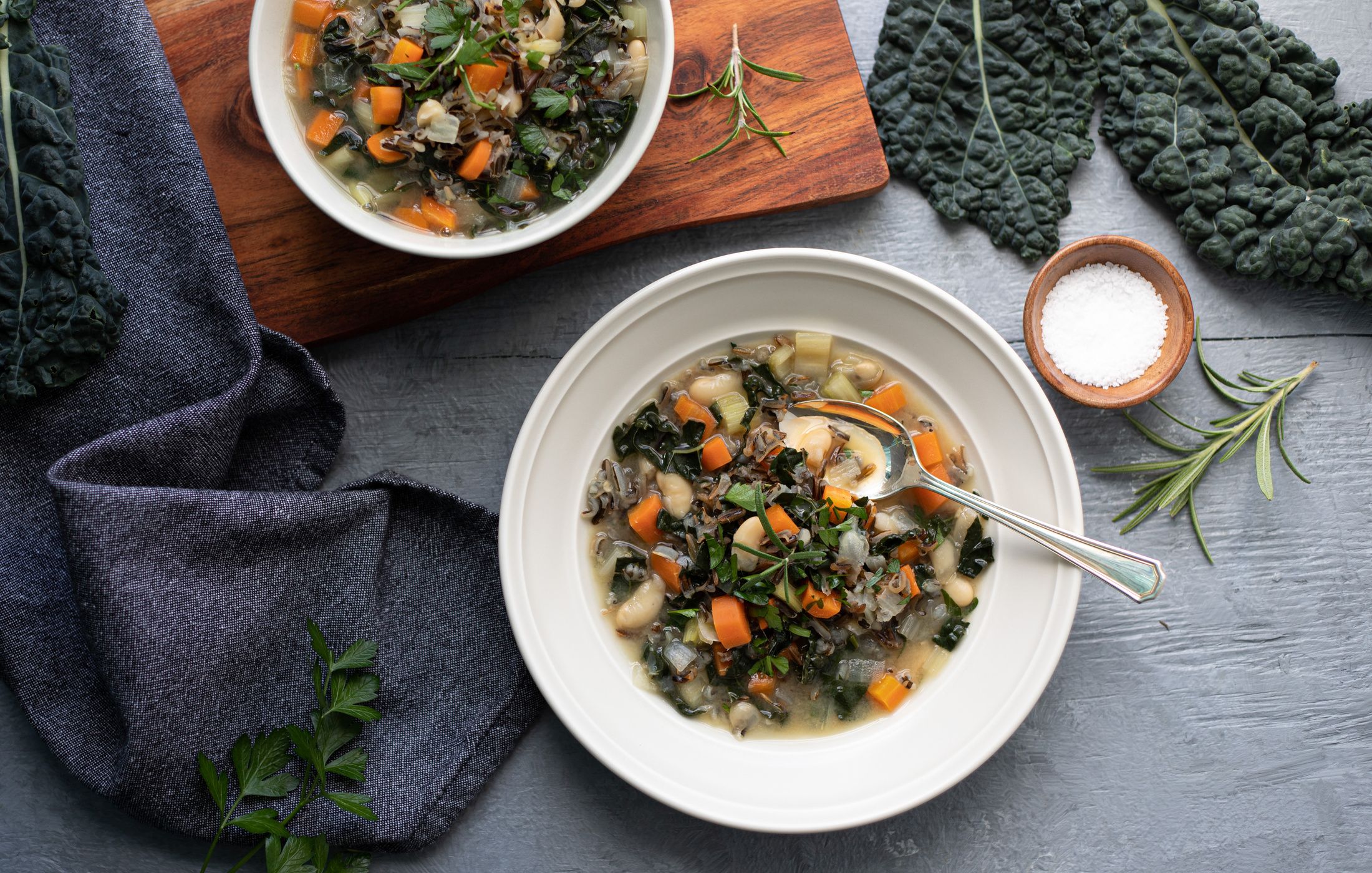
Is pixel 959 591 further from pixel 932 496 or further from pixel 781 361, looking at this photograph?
pixel 781 361

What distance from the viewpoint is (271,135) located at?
212cm

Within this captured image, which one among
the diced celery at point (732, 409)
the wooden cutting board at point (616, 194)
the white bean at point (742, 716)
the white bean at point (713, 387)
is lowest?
the white bean at point (742, 716)

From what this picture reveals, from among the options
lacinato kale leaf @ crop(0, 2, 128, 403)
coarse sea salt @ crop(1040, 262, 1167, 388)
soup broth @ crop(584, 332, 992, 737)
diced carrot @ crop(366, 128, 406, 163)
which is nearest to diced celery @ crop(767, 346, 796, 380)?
soup broth @ crop(584, 332, 992, 737)

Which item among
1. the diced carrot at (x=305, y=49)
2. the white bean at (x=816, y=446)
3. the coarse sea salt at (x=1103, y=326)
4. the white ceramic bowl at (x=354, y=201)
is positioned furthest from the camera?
the coarse sea salt at (x=1103, y=326)

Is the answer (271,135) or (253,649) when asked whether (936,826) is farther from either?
(271,135)

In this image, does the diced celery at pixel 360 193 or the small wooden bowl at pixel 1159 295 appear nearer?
the diced celery at pixel 360 193

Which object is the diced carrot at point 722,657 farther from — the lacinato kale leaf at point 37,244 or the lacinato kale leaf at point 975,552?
the lacinato kale leaf at point 37,244

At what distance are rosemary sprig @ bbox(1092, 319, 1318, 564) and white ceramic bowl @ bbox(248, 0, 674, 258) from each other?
1637mm

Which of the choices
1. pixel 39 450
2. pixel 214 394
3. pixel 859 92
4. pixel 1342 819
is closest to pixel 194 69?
pixel 214 394

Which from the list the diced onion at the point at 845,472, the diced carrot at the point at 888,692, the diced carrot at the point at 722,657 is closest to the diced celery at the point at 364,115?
the diced onion at the point at 845,472

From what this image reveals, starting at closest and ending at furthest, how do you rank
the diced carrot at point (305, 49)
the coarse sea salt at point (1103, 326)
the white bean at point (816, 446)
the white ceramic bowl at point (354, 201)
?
the white ceramic bowl at point (354, 201), the diced carrot at point (305, 49), the white bean at point (816, 446), the coarse sea salt at point (1103, 326)

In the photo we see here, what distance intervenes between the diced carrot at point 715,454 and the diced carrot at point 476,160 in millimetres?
946

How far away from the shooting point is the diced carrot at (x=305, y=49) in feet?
7.30

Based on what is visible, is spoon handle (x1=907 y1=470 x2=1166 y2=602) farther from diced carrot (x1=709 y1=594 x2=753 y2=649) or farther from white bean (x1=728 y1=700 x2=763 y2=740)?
white bean (x1=728 y1=700 x2=763 y2=740)
